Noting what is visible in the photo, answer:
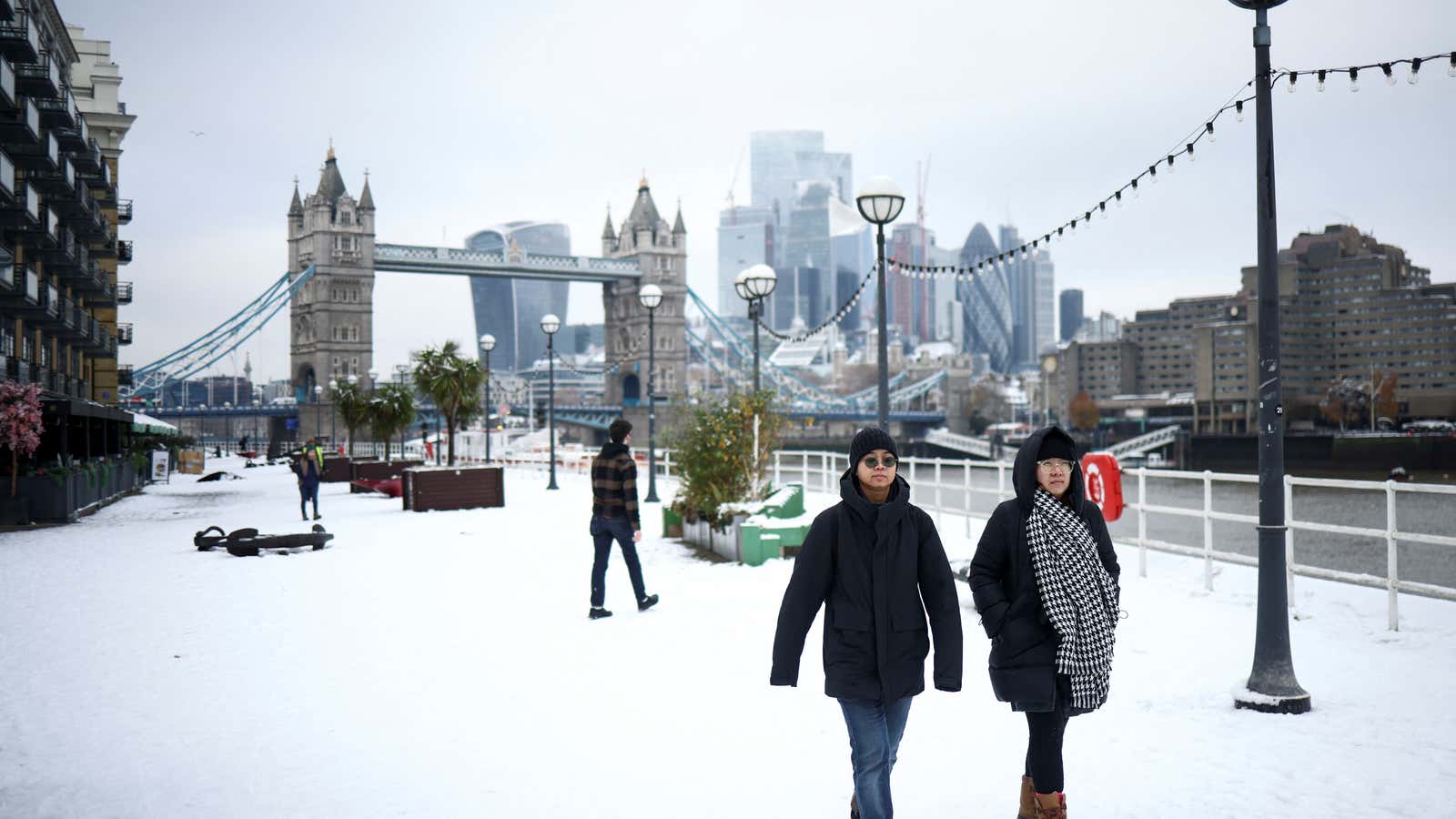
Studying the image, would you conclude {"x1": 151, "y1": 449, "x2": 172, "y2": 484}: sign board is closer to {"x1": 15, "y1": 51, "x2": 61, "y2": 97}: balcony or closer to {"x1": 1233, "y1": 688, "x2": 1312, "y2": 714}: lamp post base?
{"x1": 15, "y1": 51, "x2": 61, "y2": 97}: balcony

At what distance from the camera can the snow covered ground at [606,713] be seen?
4691 mm

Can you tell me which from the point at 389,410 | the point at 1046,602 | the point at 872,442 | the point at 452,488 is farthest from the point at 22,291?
the point at 1046,602

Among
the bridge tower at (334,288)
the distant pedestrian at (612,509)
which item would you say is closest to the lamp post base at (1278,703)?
the distant pedestrian at (612,509)

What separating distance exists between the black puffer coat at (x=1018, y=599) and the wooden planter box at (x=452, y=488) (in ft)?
60.9

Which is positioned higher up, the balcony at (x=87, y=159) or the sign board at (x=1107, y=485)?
the balcony at (x=87, y=159)

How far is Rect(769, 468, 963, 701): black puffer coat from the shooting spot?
12.3 ft

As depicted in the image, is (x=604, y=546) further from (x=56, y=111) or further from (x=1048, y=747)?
(x=56, y=111)

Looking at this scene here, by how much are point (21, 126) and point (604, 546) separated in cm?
2327

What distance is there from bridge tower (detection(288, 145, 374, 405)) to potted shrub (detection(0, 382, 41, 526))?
82.5 meters

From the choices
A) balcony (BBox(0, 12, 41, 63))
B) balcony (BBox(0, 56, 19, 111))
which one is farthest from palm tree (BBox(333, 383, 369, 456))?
balcony (BBox(0, 56, 19, 111))

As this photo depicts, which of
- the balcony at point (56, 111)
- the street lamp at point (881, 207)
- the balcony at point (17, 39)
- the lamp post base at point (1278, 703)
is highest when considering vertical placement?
the balcony at point (17, 39)

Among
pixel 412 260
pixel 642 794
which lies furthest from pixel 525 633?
pixel 412 260

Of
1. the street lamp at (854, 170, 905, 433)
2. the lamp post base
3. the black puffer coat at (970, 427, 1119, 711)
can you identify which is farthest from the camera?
the street lamp at (854, 170, 905, 433)

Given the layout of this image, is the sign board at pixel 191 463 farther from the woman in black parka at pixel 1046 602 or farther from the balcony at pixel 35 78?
the woman in black parka at pixel 1046 602
